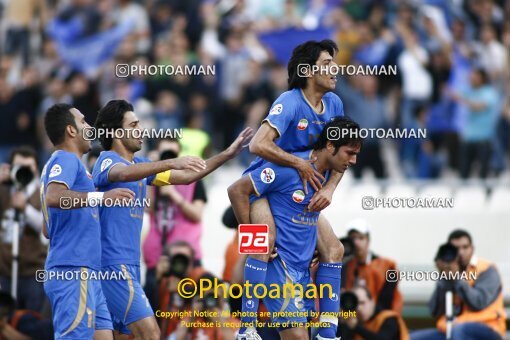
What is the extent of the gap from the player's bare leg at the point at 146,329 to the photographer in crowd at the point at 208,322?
1.73m

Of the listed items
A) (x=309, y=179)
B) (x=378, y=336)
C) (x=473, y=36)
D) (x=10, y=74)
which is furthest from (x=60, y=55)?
(x=309, y=179)

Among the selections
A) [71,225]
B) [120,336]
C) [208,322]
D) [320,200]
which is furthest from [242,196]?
[208,322]

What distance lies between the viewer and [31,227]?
14422 mm

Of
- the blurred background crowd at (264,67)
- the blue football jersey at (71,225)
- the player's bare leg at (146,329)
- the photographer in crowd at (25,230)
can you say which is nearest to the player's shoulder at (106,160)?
the blue football jersey at (71,225)

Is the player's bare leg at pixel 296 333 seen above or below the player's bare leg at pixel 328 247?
below

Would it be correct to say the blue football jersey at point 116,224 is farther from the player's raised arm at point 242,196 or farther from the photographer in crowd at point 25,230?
the photographer in crowd at point 25,230

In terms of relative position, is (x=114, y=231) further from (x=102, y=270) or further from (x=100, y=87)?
(x=100, y=87)

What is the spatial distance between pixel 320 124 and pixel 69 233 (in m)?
2.08

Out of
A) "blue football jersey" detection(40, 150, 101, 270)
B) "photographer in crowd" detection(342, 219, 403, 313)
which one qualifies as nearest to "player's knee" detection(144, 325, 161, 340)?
"blue football jersey" detection(40, 150, 101, 270)

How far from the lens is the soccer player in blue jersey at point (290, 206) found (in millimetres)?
11227

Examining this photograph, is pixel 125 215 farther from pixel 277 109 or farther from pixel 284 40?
pixel 284 40

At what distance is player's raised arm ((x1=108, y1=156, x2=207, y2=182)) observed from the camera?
1094cm

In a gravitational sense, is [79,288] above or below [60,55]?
below

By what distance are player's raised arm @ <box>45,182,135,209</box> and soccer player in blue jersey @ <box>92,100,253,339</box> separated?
27 cm
